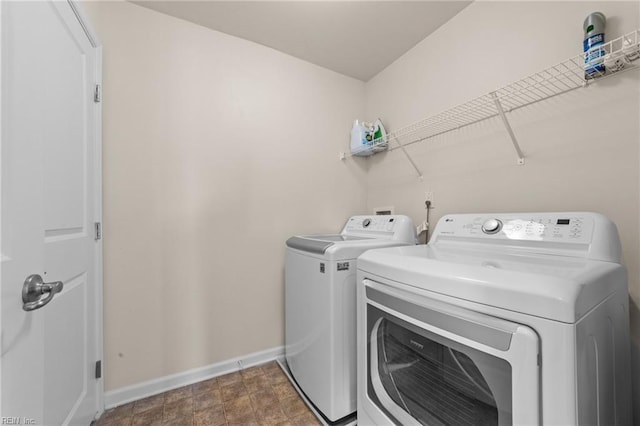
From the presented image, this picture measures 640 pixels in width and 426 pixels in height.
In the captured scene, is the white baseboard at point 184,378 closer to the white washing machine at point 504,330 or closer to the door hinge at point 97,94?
the white washing machine at point 504,330

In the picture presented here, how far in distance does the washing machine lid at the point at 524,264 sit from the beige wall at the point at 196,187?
1.05 metres

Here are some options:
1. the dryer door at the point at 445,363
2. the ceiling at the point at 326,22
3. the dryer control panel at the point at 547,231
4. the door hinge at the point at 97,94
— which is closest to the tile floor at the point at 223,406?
the dryer door at the point at 445,363

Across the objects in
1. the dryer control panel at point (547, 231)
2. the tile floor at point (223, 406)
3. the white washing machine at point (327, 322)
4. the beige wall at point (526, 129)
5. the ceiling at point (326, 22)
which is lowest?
the tile floor at point (223, 406)

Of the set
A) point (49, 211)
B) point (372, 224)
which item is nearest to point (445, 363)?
point (372, 224)

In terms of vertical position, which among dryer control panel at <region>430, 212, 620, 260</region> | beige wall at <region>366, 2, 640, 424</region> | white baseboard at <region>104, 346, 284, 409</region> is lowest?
white baseboard at <region>104, 346, 284, 409</region>

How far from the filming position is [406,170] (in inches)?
78.2

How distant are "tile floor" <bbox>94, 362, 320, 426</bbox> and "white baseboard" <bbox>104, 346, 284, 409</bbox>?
0.10 ft

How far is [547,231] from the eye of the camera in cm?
102

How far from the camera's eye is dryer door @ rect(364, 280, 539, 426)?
0.62 meters

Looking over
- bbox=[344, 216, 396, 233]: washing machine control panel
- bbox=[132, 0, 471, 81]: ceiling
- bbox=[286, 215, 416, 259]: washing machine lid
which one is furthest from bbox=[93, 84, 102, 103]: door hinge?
bbox=[344, 216, 396, 233]: washing machine control panel

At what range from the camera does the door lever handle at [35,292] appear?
24.1 inches

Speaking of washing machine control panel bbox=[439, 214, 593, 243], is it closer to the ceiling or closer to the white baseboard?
the ceiling

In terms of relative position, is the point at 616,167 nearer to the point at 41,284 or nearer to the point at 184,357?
the point at 41,284

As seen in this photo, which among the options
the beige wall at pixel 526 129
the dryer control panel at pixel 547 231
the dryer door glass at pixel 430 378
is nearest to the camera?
the dryer door glass at pixel 430 378
